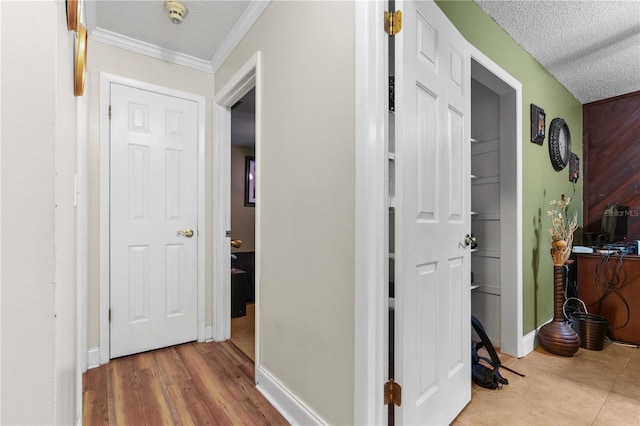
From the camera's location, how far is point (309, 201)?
1.58 metres

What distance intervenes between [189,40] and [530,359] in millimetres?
3588

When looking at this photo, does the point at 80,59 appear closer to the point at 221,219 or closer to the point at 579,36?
the point at 221,219

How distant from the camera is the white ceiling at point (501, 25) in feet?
6.89

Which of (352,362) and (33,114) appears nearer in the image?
(33,114)

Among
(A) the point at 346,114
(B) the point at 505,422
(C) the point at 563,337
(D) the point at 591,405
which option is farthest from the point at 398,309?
(C) the point at 563,337

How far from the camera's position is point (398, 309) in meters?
1.28

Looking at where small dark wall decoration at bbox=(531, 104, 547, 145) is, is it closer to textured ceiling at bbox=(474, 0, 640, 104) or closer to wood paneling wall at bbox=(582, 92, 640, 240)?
textured ceiling at bbox=(474, 0, 640, 104)

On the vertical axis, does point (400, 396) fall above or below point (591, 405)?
above

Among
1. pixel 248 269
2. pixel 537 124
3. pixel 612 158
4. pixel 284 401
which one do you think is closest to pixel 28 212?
pixel 284 401

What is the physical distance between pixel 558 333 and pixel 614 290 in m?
0.89

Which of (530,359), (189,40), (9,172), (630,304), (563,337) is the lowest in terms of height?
(530,359)

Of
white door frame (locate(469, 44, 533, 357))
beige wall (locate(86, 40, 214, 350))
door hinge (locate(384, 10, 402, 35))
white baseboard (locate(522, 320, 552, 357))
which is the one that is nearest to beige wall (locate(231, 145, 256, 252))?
beige wall (locate(86, 40, 214, 350))

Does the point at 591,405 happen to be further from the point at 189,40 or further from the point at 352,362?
the point at 189,40

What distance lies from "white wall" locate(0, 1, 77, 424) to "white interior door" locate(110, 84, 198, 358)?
6.78ft
